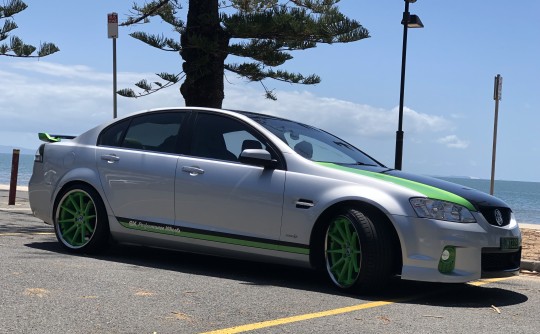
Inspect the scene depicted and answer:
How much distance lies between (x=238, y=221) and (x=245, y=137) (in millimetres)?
791

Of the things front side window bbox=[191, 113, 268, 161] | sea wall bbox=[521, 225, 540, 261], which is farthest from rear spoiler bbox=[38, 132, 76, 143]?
sea wall bbox=[521, 225, 540, 261]

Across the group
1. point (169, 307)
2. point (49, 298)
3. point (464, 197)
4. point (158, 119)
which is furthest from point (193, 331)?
point (158, 119)

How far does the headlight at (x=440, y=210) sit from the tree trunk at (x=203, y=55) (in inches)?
345

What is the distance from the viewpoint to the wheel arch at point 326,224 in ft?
20.2

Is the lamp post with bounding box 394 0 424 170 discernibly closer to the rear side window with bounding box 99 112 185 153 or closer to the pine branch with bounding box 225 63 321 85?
the pine branch with bounding box 225 63 321 85

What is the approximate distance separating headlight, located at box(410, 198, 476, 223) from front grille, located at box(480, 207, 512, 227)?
203 millimetres

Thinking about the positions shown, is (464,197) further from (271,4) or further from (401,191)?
(271,4)

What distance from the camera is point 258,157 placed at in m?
6.62

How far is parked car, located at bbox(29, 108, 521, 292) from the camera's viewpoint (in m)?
6.09

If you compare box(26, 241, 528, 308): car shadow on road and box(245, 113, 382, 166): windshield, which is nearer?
box(26, 241, 528, 308): car shadow on road

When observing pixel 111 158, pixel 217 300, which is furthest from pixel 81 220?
pixel 217 300

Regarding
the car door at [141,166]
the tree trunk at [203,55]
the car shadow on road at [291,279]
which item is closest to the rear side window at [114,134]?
the car door at [141,166]

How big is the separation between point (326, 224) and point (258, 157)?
0.79 m

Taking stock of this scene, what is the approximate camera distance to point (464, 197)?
20.6 ft
